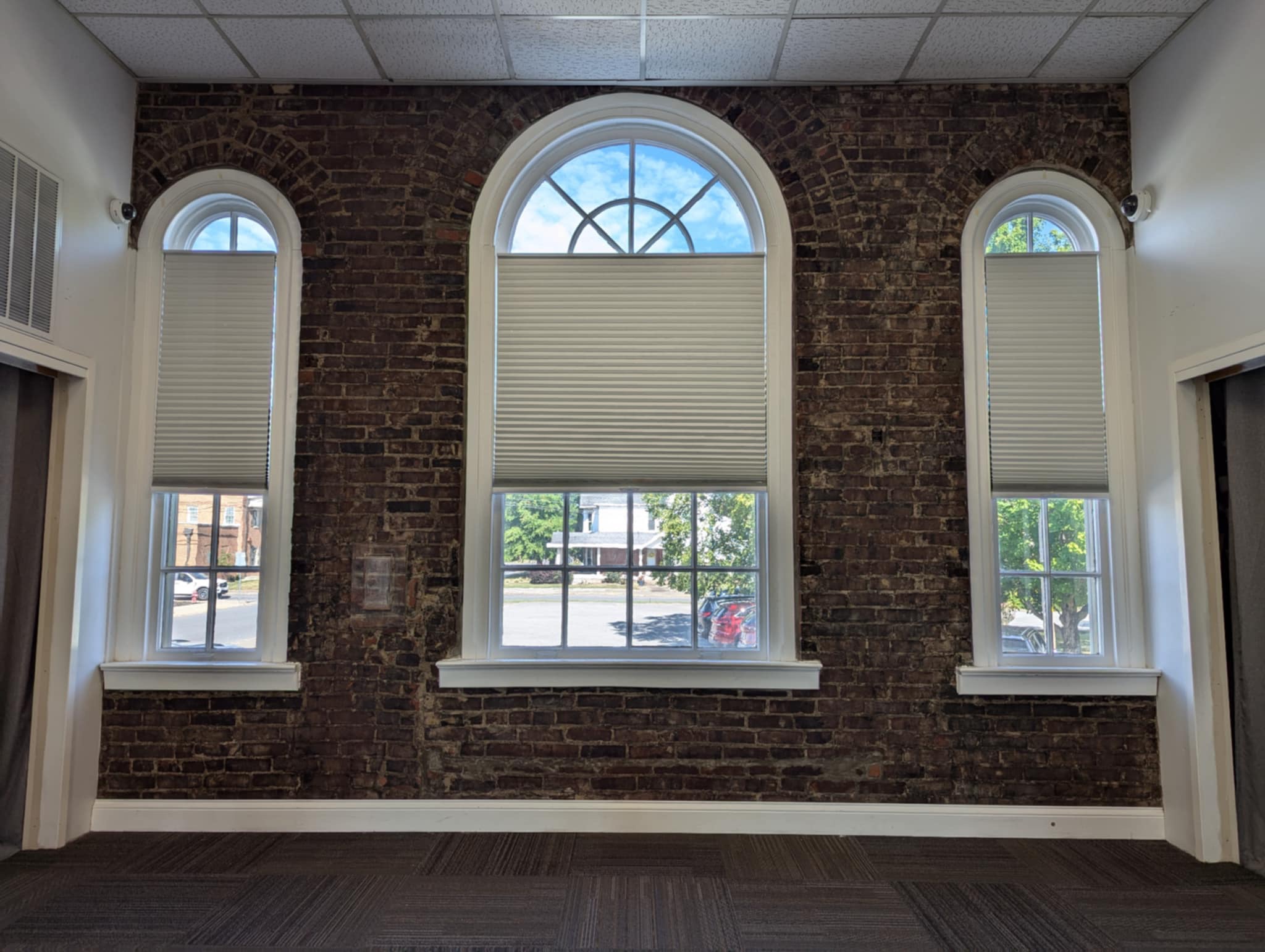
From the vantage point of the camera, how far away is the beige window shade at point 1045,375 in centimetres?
354

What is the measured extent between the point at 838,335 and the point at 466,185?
195cm

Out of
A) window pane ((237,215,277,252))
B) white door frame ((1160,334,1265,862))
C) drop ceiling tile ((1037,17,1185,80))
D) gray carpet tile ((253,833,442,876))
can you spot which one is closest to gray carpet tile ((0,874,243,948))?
gray carpet tile ((253,833,442,876))

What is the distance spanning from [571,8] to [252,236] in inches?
75.9

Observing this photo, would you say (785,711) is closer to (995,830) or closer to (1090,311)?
(995,830)

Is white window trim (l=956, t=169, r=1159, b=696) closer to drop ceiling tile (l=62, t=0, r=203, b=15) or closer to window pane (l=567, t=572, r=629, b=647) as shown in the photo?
window pane (l=567, t=572, r=629, b=647)

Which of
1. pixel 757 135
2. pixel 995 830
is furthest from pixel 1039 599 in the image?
pixel 757 135

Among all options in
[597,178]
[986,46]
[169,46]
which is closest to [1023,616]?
[986,46]

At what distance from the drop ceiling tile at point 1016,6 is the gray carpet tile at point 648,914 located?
12.3 feet

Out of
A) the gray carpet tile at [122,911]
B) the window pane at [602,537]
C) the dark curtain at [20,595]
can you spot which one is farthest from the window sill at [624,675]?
the dark curtain at [20,595]

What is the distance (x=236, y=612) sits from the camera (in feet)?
11.8

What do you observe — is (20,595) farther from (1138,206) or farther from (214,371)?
(1138,206)

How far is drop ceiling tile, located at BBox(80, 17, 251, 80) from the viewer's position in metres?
3.24

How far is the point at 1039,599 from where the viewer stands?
11.8ft

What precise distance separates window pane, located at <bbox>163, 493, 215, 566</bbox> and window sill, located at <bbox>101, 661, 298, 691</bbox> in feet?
1.63
